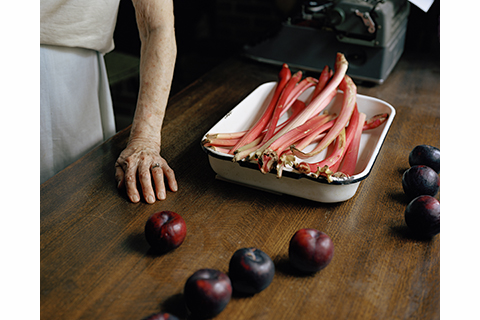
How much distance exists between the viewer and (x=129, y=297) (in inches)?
33.1

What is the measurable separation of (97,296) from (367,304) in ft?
1.88

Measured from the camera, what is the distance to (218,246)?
980 millimetres

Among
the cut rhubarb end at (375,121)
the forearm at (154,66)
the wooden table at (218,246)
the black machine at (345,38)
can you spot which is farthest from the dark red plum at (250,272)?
the black machine at (345,38)

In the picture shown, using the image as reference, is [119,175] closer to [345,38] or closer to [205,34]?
[345,38]

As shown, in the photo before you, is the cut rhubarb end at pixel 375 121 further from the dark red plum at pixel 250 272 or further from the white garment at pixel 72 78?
the white garment at pixel 72 78

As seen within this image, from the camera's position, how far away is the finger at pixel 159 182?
3.73 ft

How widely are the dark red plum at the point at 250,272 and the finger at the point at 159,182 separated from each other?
0.37 metres

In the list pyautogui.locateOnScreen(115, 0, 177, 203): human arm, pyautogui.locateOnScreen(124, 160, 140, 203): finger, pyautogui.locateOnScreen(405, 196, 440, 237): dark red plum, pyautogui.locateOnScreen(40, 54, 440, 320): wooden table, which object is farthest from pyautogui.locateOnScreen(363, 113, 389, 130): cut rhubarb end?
pyautogui.locateOnScreen(124, 160, 140, 203): finger

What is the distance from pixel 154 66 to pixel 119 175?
0.41 meters

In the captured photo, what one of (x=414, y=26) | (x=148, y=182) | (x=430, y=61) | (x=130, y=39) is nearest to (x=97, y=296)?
(x=148, y=182)

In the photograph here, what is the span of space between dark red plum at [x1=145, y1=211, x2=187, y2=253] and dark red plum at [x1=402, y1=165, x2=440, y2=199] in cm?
67

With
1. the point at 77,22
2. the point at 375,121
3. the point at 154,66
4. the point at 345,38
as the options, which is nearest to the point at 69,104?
the point at 77,22

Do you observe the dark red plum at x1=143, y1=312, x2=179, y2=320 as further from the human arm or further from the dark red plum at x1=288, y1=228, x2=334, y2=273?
the human arm

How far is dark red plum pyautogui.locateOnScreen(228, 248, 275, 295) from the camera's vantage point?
813 mm
